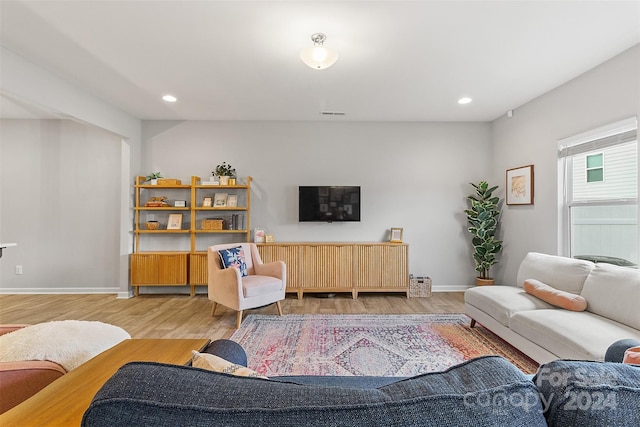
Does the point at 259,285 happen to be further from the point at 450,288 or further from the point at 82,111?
the point at 450,288

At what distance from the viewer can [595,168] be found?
9.57 ft

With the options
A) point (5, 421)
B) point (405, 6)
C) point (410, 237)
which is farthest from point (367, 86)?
point (5, 421)

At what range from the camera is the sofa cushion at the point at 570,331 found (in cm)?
176

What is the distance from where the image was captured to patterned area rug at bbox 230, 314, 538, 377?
228 centimetres

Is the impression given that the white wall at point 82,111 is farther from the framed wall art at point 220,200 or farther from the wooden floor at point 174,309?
the framed wall art at point 220,200

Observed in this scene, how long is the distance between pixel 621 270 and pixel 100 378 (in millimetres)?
3283

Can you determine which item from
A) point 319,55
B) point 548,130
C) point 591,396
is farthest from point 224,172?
point 591,396

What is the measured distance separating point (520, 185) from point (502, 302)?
6.73 ft

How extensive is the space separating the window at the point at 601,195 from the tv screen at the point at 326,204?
2508mm

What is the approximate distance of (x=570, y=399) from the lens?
0.52 metres

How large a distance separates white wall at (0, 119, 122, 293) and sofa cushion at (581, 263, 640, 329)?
5.64 meters

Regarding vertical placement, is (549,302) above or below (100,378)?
below

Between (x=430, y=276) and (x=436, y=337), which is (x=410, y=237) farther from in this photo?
(x=436, y=337)

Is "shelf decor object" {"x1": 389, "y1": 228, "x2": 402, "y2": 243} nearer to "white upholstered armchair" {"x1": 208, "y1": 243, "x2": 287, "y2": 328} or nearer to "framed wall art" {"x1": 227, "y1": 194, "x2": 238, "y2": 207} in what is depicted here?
"white upholstered armchair" {"x1": 208, "y1": 243, "x2": 287, "y2": 328}
